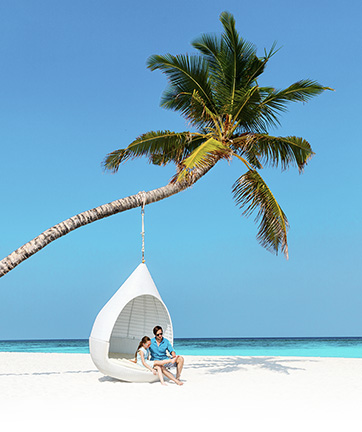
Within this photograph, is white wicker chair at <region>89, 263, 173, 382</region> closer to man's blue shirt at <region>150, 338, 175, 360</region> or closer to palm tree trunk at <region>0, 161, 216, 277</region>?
man's blue shirt at <region>150, 338, 175, 360</region>

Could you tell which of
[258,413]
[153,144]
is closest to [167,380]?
[258,413]

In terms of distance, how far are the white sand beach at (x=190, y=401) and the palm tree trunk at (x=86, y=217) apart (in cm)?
189

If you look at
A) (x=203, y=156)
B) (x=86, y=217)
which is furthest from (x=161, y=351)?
(x=203, y=156)

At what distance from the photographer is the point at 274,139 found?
9555 mm

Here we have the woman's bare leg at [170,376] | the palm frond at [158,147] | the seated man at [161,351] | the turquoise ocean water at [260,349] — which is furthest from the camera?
the turquoise ocean water at [260,349]

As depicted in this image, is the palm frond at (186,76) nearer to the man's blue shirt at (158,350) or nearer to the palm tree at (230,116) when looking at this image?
the palm tree at (230,116)

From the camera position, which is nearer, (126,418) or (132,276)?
(126,418)

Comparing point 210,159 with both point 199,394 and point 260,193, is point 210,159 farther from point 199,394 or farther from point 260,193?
point 199,394

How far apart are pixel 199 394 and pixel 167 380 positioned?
1.33 m

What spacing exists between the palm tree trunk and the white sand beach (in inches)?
74.2

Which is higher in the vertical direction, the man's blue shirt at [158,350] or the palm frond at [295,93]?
the palm frond at [295,93]

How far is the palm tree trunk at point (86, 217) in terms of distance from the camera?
24.6 feet

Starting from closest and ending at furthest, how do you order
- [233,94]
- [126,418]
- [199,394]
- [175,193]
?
1. [126,418]
2. [199,394]
3. [175,193]
4. [233,94]

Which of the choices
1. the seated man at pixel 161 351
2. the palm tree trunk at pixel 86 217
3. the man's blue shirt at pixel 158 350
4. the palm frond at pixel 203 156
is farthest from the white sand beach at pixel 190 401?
the palm frond at pixel 203 156
